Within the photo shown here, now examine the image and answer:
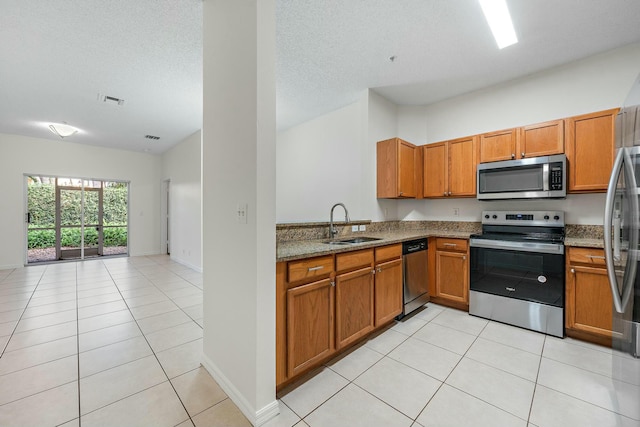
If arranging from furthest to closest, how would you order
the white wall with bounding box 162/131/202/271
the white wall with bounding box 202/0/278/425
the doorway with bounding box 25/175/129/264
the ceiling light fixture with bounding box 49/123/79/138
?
the doorway with bounding box 25/175/129/264, the white wall with bounding box 162/131/202/271, the ceiling light fixture with bounding box 49/123/79/138, the white wall with bounding box 202/0/278/425

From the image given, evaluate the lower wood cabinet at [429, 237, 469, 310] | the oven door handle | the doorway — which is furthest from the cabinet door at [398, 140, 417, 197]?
the doorway

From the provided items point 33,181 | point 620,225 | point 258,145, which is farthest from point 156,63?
point 33,181

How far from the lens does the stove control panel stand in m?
2.80

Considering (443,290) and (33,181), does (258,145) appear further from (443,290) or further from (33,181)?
(33,181)

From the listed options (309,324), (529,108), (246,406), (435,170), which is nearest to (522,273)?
(435,170)

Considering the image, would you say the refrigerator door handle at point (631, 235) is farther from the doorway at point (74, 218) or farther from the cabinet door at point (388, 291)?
the doorway at point (74, 218)

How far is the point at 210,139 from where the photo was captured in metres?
1.93

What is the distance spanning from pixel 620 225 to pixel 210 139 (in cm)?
268

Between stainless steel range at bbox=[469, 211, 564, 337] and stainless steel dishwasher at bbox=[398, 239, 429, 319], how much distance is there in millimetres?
491

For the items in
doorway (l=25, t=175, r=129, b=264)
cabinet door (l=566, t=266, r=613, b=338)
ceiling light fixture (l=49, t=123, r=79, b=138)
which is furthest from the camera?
doorway (l=25, t=175, r=129, b=264)

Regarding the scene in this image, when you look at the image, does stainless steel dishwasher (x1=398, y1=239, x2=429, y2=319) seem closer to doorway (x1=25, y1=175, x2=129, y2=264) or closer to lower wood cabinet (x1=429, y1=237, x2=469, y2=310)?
lower wood cabinet (x1=429, y1=237, x2=469, y2=310)

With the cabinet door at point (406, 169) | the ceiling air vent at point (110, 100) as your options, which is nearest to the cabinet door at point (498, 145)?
the cabinet door at point (406, 169)

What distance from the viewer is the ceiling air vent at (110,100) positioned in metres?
3.60

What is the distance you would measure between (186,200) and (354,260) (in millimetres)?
4919
